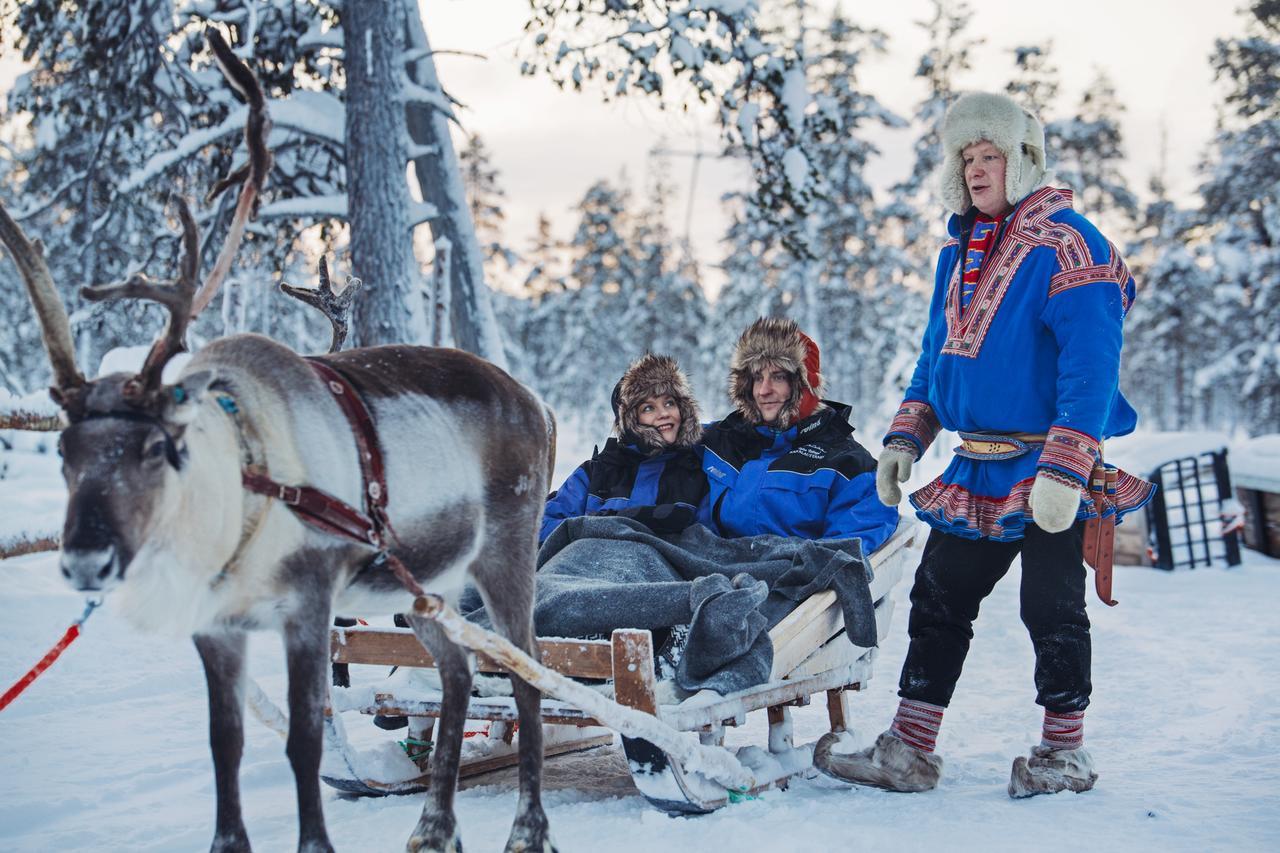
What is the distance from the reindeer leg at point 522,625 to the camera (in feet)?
9.02

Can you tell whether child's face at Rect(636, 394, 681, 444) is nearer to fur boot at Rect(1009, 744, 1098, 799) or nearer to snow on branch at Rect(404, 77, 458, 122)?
fur boot at Rect(1009, 744, 1098, 799)

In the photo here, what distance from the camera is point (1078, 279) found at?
324 cm

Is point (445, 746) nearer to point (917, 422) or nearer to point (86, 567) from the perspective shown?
point (86, 567)

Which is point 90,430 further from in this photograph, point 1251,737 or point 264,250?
point 264,250

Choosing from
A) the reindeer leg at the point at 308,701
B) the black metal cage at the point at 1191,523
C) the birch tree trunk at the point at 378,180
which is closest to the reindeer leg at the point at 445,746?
the reindeer leg at the point at 308,701

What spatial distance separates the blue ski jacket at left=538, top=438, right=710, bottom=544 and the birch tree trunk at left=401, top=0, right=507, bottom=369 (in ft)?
12.8

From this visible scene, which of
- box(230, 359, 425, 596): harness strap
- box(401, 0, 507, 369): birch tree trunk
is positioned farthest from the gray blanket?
box(401, 0, 507, 369): birch tree trunk

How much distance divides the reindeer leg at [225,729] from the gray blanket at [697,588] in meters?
1.27

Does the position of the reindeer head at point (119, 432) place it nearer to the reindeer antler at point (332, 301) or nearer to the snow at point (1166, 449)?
the reindeer antler at point (332, 301)

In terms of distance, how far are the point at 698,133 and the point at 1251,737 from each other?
6.22 metres

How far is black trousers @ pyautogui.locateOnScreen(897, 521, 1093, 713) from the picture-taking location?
133 inches

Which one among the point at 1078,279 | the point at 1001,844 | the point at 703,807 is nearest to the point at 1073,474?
the point at 1078,279

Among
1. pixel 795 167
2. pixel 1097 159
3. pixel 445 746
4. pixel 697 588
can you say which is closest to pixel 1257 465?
pixel 795 167

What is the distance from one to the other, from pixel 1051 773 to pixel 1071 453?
1.09 meters
